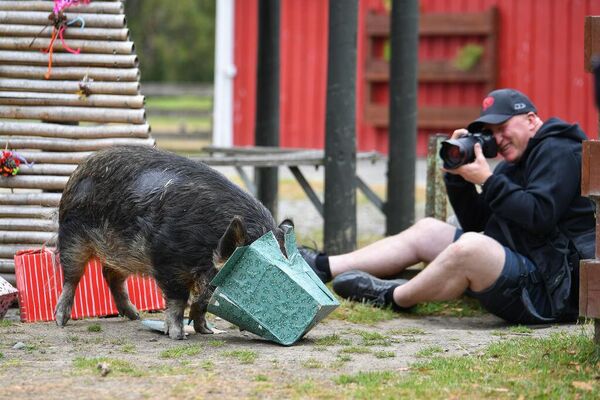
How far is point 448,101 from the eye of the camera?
1794cm

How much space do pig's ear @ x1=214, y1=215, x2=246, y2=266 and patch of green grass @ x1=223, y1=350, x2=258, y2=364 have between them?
46 cm

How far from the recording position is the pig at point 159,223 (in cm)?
535

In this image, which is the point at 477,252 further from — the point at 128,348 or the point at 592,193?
the point at 128,348

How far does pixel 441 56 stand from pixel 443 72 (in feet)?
1.14

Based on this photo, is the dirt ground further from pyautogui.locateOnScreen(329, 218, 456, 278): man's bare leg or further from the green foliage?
the green foliage

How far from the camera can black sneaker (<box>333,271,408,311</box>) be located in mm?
6578

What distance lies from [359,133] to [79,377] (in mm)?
14124

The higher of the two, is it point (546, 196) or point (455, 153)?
point (455, 153)

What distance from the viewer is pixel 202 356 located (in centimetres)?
498

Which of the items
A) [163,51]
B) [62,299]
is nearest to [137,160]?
[62,299]

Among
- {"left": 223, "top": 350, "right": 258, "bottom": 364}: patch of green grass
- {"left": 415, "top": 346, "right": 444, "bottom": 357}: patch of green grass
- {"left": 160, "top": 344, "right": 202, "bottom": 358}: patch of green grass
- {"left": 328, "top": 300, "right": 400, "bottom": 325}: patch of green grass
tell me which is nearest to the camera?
{"left": 223, "top": 350, "right": 258, "bottom": 364}: patch of green grass

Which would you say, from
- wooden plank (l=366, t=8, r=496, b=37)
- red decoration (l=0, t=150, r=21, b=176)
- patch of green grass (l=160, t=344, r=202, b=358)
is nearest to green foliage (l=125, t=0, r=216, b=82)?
wooden plank (l=366, t=8, r=496, b=37)

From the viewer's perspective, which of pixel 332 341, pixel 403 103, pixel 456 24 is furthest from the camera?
pixel 456 24

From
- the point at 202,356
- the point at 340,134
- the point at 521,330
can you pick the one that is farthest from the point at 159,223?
the point at 340,134
